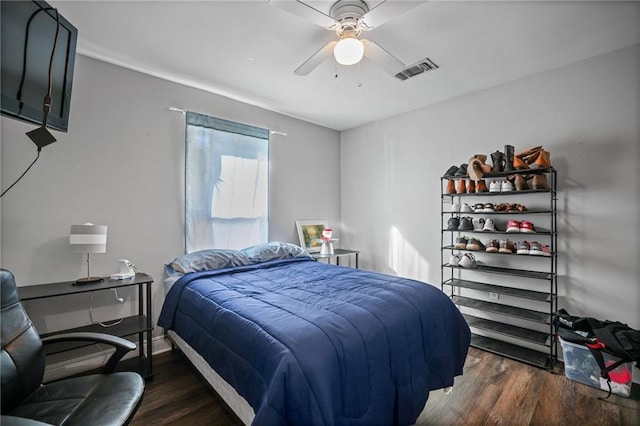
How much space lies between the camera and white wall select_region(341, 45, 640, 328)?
230cm

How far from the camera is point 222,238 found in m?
3.17

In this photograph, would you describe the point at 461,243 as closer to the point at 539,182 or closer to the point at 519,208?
the point at 519,208

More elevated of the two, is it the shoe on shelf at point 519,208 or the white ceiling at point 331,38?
the white ceiling at point 331,38

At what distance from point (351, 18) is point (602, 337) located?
9.24 ft

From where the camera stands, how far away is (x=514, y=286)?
2.89 metres

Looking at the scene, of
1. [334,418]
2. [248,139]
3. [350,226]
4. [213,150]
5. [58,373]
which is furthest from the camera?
[350,226]

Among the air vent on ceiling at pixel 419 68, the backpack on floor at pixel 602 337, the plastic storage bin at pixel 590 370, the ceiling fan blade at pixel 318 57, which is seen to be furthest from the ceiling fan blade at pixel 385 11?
the plastic storage bin at pixel 590 370

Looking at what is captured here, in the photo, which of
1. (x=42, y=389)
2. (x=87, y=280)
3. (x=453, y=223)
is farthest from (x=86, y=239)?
(x=453, y=223)

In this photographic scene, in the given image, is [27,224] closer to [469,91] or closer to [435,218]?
[435,218]

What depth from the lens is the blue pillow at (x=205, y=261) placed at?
2.57 meters

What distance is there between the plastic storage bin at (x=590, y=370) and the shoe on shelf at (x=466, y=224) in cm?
115

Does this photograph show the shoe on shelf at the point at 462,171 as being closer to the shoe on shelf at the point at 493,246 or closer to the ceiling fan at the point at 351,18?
the shoe on shelf at the point at 493,246

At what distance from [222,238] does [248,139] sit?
46.9 inches

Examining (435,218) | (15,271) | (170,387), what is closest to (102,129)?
(15,271)
